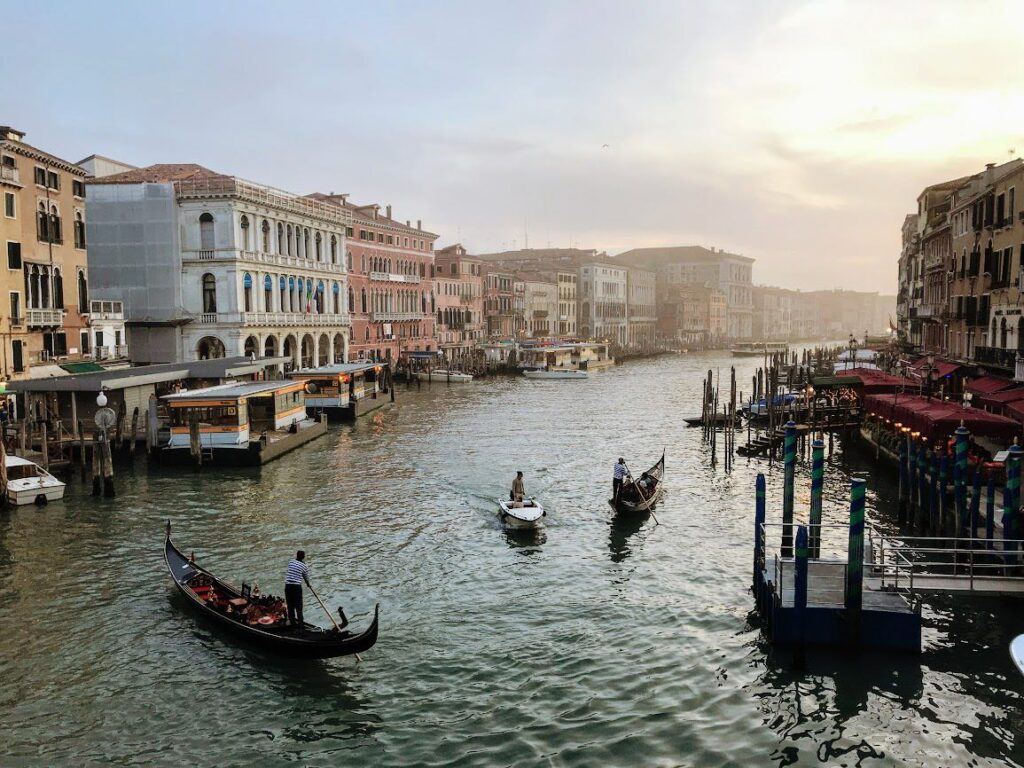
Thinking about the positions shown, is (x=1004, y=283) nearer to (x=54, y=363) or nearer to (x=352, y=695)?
(x=352, y=695)

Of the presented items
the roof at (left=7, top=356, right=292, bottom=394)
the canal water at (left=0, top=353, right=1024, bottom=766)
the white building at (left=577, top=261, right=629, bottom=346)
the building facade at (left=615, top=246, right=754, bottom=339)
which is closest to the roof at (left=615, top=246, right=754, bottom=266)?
the building facade at (left=615, top=246, right=754, bottom=339)

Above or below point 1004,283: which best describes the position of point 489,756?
below

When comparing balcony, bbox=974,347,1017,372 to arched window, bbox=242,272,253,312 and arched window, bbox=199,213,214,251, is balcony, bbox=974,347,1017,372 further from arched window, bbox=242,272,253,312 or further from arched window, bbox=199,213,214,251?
arched window, bbox=199,213,214,251

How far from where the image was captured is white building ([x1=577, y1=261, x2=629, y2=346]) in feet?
345

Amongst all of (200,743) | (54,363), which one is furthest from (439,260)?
(200,743)

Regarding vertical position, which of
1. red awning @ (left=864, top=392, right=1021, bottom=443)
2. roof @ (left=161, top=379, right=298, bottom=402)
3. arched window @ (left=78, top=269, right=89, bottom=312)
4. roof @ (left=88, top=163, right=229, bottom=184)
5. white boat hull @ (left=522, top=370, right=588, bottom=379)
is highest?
roof @ (left=88, top=163, right=229, bottom=184)

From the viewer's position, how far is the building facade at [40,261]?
28.7 meters

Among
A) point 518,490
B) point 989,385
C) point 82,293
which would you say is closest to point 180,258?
point 82,293

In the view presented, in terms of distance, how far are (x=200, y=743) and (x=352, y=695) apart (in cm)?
191

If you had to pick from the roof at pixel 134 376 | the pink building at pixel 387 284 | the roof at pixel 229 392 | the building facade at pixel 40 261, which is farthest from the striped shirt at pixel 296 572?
the pink building at pixel 387 284

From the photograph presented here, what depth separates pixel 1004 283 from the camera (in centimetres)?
2681

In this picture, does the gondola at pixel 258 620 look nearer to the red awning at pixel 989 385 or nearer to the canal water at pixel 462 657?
the canal water at pixel 462 657

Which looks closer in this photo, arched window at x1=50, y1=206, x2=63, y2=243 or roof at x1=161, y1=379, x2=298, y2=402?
roof at x1=161, y1=379, x2=298, y2=402

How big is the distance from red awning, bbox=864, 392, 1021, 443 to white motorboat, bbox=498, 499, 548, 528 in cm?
945
